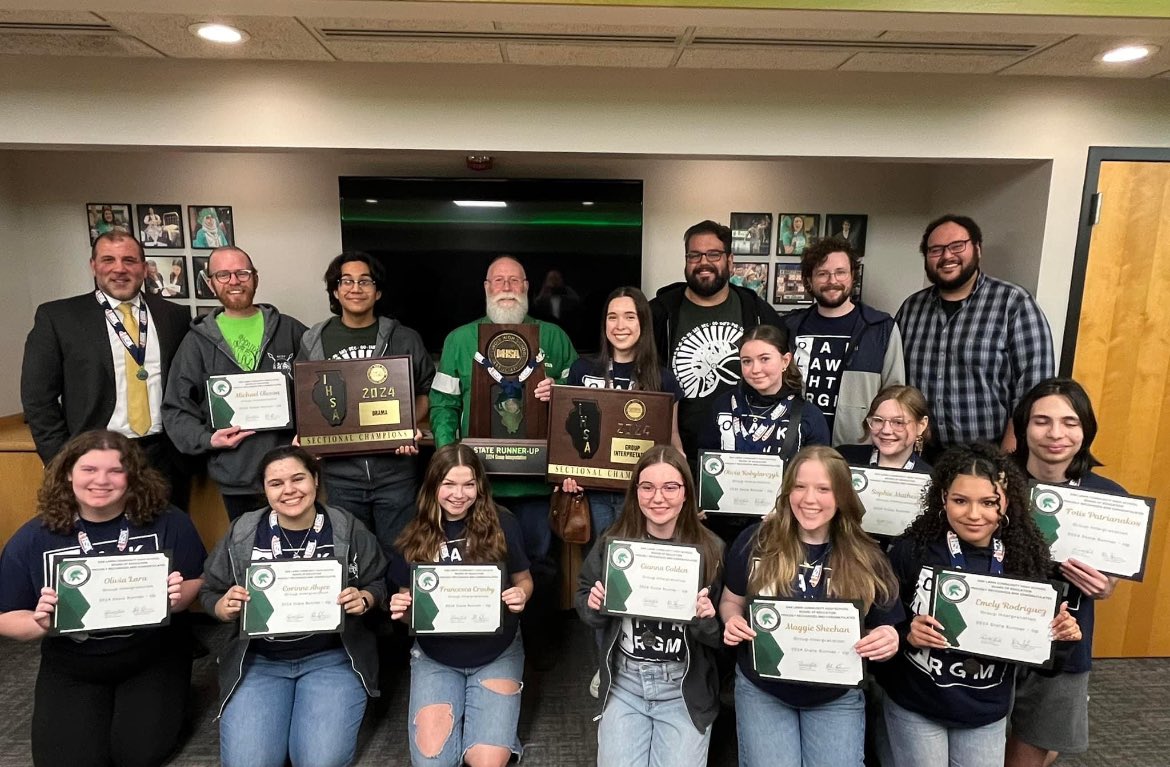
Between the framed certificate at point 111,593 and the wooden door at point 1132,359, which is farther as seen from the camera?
the wooden door at point 1132,359

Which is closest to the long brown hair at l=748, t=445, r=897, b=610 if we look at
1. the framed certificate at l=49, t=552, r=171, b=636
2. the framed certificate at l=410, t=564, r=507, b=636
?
the framed certificate at l=410, t=564, r=507, b=636

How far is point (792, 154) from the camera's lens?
3170mm

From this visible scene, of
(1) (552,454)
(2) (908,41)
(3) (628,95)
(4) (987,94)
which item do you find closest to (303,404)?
(1) (552,454)

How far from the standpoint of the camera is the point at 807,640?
6.65 feet

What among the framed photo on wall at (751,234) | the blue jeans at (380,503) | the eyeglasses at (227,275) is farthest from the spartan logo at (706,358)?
the eyeglasses at (227,275)

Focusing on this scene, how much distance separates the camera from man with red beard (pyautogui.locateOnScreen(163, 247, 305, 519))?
9.40ft

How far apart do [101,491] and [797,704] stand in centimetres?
256

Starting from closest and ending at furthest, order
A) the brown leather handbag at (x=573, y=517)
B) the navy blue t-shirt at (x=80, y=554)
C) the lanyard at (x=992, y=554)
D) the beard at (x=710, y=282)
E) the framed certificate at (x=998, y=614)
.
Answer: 1. the framed certificate at (x=998, y=614)
2. the lanyard at (x=992, y=554)
3. the navy blue t-shirt at (x=80, y=554)
4. the brown leather handbag at (x=573, y=517)
5. the beard at (x=710, y=282)

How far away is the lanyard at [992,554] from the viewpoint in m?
2.05

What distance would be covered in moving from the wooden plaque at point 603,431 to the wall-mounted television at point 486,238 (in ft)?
5.54

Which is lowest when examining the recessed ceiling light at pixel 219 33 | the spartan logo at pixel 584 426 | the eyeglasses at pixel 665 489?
the eyeglasses at pixel 665 489

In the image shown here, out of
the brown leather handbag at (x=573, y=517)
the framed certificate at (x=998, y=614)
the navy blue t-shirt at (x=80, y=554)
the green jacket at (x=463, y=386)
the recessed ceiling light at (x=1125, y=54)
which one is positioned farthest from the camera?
the green jacket at (x=463, y=386)

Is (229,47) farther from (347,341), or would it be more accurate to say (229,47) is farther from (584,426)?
(584,426)

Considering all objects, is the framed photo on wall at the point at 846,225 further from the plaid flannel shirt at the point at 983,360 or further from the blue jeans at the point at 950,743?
the blue jeans at the point at 950,743
